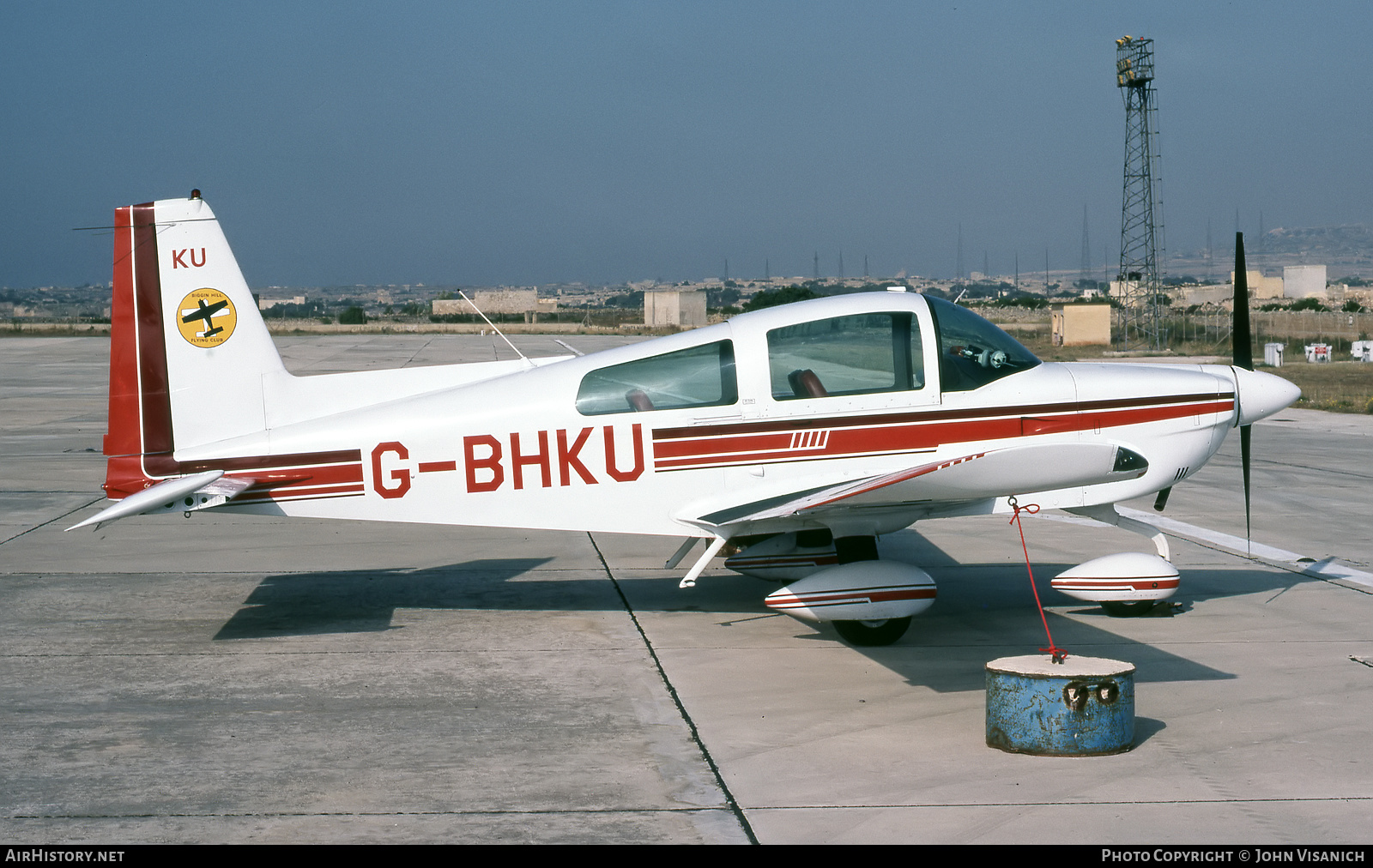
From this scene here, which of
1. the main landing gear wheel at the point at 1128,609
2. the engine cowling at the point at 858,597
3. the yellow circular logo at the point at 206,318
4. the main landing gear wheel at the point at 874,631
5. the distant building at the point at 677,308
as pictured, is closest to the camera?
the engine cowling at the point at 858,597

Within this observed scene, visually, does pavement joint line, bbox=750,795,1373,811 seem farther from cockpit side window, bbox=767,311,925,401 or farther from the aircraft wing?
cockpit side window, bbox=767,311,925,401

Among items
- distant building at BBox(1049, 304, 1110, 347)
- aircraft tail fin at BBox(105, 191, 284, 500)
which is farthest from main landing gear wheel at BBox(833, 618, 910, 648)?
distant building at BBox(1049, 304, 1110, 347)

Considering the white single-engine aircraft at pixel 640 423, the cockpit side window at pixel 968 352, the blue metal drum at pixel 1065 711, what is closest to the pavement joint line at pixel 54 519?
the white single-engine aircraft at pixel 640 423

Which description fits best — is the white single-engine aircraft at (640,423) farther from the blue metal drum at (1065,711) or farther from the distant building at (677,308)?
the distant building at (677,308)

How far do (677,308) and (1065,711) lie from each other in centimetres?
9592

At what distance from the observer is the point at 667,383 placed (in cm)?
845

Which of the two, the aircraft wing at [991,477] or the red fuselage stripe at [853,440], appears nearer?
the aircraft wing at [991,477]

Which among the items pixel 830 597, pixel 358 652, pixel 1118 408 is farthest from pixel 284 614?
pixel 1118 408

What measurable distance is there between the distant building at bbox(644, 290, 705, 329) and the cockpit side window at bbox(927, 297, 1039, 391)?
9083cm

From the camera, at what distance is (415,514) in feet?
27.6

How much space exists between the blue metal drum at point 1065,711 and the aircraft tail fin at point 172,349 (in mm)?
5281

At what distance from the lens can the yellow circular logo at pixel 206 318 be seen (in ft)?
28.2

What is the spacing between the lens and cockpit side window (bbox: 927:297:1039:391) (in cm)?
843

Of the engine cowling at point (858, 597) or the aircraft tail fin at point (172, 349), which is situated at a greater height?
the aircraft tail fin at point (172, 349)
